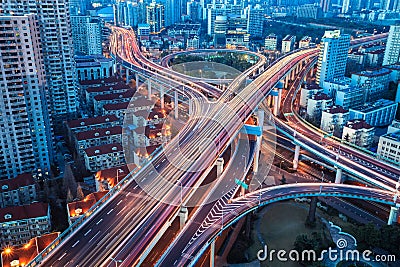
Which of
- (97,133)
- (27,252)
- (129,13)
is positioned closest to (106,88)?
(97,133)

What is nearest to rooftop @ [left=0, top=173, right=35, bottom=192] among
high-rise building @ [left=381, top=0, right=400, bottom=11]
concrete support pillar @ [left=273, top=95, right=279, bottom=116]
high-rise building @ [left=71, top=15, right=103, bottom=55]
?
concrete support pillar @ [left=273, top=95, right=279, bottom=116]

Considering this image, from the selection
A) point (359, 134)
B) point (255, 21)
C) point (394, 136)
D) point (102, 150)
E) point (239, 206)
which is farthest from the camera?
point (255, 21)

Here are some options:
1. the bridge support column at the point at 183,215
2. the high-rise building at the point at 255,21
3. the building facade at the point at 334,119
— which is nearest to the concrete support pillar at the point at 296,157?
the building facade at the point at 334,119

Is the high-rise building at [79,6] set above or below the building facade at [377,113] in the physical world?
above

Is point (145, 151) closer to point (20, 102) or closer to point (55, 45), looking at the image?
point (20, 102)

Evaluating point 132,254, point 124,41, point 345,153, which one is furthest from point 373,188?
point 124,41

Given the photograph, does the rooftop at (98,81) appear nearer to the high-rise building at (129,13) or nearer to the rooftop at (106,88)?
the rooftop at (106,88)
